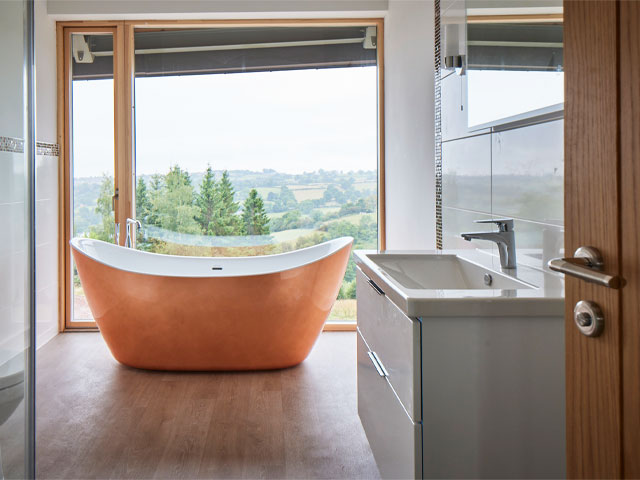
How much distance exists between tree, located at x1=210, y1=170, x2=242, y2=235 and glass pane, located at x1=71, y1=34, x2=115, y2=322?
832 millimetres

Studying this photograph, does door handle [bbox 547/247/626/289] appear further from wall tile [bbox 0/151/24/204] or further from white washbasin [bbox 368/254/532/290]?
wall tile [bbox 0/151/24/204]

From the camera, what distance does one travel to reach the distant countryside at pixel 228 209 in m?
4.54

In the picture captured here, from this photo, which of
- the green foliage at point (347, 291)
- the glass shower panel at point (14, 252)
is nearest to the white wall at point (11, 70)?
the glass shower panel at point (14, 252)

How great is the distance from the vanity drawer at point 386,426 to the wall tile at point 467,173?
2.49 feet

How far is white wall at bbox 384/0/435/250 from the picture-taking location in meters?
3.26

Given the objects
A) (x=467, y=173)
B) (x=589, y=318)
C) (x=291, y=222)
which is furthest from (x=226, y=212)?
(x=589, y=318)

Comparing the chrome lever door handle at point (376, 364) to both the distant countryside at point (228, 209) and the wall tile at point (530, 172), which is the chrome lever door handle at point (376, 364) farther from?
the distant countryside at point (228, 209)

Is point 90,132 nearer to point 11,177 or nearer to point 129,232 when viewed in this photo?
point 129,232

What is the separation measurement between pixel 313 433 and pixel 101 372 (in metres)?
1.55

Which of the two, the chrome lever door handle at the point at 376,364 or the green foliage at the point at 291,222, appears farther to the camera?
the green foliage at the point at 291,222

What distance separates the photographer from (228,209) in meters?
4.55

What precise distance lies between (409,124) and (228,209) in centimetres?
162

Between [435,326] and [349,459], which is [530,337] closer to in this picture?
[435,326]

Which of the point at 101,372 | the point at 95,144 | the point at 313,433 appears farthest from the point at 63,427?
the point at 95,144
